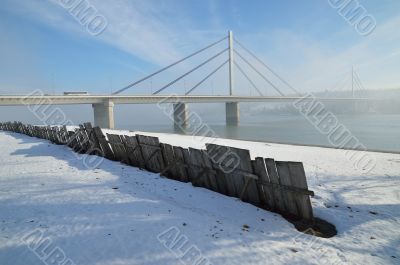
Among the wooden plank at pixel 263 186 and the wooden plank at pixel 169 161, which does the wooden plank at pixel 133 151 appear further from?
the wooden plank at pixel 263 186

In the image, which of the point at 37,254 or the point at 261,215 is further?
the point at 261,215

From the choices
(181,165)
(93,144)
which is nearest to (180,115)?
(93,144)

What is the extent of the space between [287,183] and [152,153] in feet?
16.1

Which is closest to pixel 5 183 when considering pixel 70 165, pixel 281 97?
pixel 70 165

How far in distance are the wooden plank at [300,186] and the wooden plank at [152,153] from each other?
14.8ft

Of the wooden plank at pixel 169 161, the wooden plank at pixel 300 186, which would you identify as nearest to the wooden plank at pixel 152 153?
the wooden plank at pixel 169 161

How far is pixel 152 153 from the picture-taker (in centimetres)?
1033

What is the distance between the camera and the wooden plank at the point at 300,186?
6.52m

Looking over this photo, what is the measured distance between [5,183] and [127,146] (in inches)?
165

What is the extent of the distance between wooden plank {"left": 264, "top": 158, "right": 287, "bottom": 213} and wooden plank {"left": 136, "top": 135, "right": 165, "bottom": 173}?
3.92m

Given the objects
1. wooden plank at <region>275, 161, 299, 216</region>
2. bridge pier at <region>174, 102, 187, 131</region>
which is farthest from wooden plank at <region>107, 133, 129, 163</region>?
bridge pier at <region>174, 102, 187, 131</region>

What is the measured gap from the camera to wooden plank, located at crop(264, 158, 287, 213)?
273 inches

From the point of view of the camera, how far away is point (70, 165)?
10.9 metres

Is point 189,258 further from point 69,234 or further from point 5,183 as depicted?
point 5,183
